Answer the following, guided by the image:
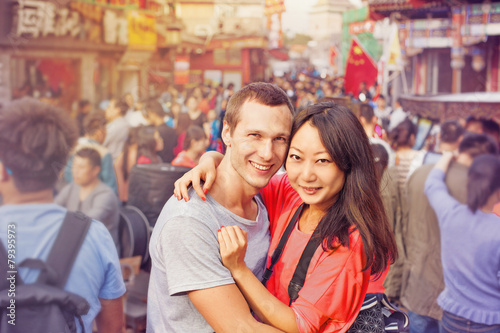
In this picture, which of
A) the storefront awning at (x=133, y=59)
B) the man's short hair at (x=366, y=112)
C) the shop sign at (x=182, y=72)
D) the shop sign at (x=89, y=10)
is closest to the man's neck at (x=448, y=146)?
the man's short hair at (x=366, y=112)

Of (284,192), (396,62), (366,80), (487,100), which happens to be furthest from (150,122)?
(487,100)

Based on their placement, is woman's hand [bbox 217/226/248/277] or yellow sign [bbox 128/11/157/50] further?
yellow sign [bbox 128/11/157/50]

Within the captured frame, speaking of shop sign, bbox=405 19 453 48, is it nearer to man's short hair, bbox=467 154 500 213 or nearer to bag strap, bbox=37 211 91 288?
man's short hair, bbox=467 154 500 213

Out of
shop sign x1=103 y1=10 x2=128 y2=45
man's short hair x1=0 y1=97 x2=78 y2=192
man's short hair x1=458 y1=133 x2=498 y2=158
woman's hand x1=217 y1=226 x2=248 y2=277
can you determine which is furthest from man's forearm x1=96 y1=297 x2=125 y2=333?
shop sign x1=103 y1=10 x2=128 y2=45

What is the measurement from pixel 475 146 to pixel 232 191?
2.88 m

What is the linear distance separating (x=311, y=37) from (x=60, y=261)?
7712 mm

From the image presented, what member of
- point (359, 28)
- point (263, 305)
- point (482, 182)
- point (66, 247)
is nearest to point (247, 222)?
point (263, 305)

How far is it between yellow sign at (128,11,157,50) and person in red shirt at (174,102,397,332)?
39.1 feet

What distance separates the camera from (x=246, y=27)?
379 inches

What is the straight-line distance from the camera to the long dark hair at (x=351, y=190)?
218 centimetres

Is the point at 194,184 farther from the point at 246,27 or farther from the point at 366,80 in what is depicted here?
the point at 246,27

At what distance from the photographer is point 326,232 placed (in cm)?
220

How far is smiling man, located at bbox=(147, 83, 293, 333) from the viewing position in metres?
1.92

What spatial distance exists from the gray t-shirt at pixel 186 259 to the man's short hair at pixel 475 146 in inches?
108
